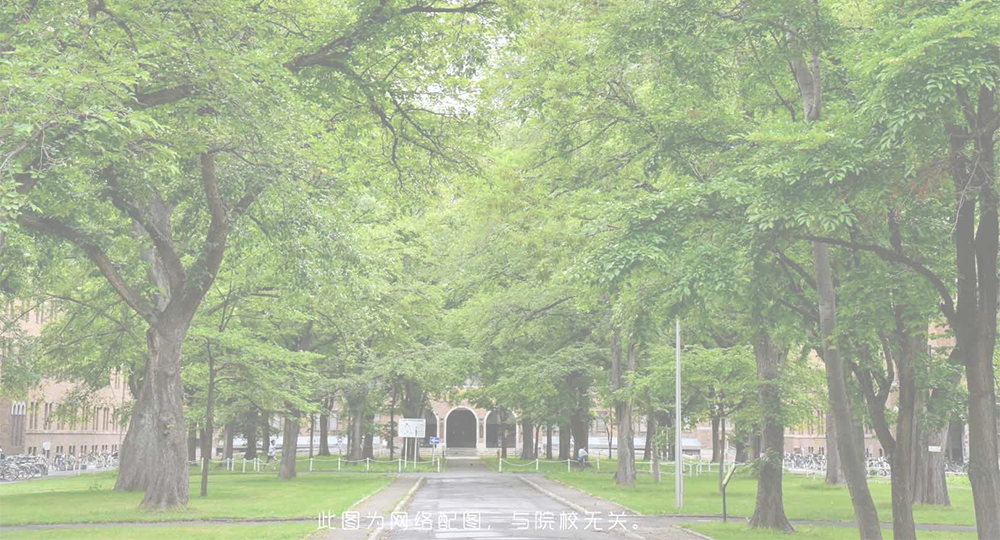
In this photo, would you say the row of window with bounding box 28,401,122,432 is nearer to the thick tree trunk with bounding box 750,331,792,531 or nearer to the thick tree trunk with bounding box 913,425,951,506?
the thick tree trunk with bounding box 913,425,951,506

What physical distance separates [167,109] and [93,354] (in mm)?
18138

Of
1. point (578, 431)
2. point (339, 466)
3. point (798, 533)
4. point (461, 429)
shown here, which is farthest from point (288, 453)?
point (461, 429)

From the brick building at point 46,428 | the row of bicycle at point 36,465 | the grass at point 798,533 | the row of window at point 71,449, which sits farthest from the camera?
the row of window at point 71,449

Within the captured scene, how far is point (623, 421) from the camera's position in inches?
1342

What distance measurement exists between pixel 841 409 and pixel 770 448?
20.3 feet

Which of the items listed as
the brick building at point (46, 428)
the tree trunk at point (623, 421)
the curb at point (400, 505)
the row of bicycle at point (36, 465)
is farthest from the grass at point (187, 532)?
the brick building at point (46, 428)

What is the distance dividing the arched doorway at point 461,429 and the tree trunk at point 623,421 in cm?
6117

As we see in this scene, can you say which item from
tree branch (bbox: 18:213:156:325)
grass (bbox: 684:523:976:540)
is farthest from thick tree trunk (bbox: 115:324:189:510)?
grass (bbox: 684:523:976:540)

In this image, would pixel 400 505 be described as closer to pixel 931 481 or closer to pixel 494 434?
pixel 931 481

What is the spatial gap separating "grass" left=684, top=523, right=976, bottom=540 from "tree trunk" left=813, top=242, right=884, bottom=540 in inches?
162

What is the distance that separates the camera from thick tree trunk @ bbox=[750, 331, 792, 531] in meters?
18.3

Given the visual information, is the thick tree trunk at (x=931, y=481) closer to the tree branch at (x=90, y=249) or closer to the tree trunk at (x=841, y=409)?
the tree trunk at (x=841, y=409)

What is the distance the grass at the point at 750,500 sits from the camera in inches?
880

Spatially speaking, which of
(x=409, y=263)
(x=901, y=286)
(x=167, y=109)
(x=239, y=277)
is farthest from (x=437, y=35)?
(x=409, y=263)
